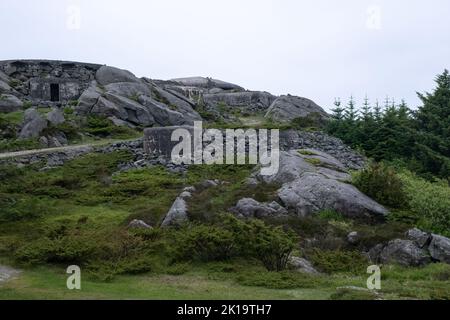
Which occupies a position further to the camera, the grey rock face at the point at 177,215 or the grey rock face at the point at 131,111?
the grey rock face at the point at 131,111

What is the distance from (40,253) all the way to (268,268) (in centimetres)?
587

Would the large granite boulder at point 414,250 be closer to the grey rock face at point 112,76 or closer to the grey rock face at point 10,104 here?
the grey rock face at point 10,104

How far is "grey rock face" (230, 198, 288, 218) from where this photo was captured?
18.4 meters

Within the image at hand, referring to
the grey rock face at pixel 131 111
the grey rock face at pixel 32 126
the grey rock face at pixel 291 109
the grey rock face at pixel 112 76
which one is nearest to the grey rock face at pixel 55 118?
the grey rock face at pixel 32 126

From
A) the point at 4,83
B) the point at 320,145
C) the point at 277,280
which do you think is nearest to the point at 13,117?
the point at 4,83

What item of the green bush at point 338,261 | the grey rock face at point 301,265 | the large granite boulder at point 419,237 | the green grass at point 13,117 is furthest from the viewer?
the green grass at point 13,117

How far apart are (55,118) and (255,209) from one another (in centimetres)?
1938

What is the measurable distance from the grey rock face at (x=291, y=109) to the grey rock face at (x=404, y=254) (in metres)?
31.5

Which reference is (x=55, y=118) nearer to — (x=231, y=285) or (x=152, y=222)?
(x=152, y=222)

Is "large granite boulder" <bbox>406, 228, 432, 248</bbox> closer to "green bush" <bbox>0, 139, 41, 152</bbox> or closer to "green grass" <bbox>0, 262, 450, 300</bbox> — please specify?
"green grass" <bbox>0, 262, 450, 300</bbox>

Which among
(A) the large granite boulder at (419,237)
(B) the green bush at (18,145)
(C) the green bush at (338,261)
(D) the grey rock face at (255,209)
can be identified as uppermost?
(B) the green bush at (18,145)

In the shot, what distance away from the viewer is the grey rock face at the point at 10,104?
124 feet

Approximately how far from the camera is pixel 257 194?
789 inches

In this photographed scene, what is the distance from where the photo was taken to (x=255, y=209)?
1853 cm
